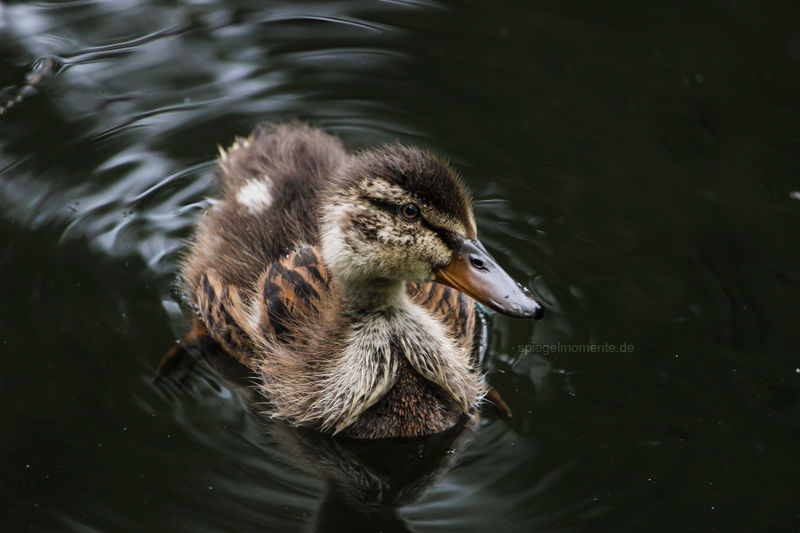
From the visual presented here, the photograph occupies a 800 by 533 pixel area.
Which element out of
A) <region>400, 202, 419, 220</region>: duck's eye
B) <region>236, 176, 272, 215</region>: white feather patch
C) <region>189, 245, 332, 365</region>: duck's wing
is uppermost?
<region>400, 202, 419, 220</region>: duck's eye

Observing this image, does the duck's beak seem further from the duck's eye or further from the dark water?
the dark water

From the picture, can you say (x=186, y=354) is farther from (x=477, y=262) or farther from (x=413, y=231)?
(x=477, y=262)

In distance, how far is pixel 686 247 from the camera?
586 centimetres

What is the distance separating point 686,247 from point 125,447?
3.32 m

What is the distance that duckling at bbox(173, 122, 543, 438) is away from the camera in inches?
176

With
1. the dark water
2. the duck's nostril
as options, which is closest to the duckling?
the duck's nostril

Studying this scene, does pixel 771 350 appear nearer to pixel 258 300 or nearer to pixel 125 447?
pixel 258 300

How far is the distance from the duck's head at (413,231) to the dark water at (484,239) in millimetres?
878

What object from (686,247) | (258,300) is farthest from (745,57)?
(258,300)

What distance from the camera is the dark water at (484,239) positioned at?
14.9 feet

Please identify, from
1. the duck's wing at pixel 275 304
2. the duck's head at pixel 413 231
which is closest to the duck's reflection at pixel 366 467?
the duck's wing at pixel 275 304

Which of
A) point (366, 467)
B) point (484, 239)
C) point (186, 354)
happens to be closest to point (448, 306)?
point (484, 239)

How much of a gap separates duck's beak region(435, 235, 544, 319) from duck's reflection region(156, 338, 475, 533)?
84 cm

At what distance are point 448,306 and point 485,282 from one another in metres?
0.84
